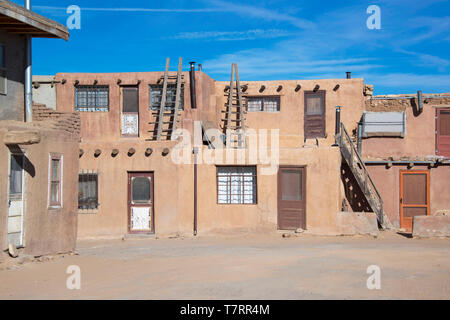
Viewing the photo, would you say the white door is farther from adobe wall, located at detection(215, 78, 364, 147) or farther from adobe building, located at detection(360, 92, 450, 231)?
adobe building, located at detection(360, 92, 450, 231)

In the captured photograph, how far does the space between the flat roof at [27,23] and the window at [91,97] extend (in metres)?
9.09

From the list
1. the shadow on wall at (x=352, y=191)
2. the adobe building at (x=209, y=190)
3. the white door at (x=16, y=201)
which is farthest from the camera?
the shadow on wall at (x=352, y=191)

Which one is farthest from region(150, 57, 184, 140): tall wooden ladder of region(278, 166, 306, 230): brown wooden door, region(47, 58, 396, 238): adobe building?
region(278, 166, 306, 230): brown wooden door

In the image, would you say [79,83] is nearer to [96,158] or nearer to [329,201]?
[96,158]

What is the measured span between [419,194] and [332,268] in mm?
12712

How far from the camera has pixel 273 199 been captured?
19656 mm

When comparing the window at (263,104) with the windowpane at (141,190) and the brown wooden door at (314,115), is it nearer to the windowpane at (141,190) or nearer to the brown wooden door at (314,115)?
the brown wooden door at (314,115)

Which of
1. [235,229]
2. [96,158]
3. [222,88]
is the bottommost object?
[235,229]

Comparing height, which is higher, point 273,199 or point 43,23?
point 43,23

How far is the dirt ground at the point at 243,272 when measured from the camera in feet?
30.1

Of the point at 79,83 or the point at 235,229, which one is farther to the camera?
the point at 79,83

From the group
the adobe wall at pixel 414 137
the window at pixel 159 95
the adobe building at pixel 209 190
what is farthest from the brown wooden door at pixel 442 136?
the window at pixel 159 95

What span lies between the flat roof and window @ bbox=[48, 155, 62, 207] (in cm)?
297
